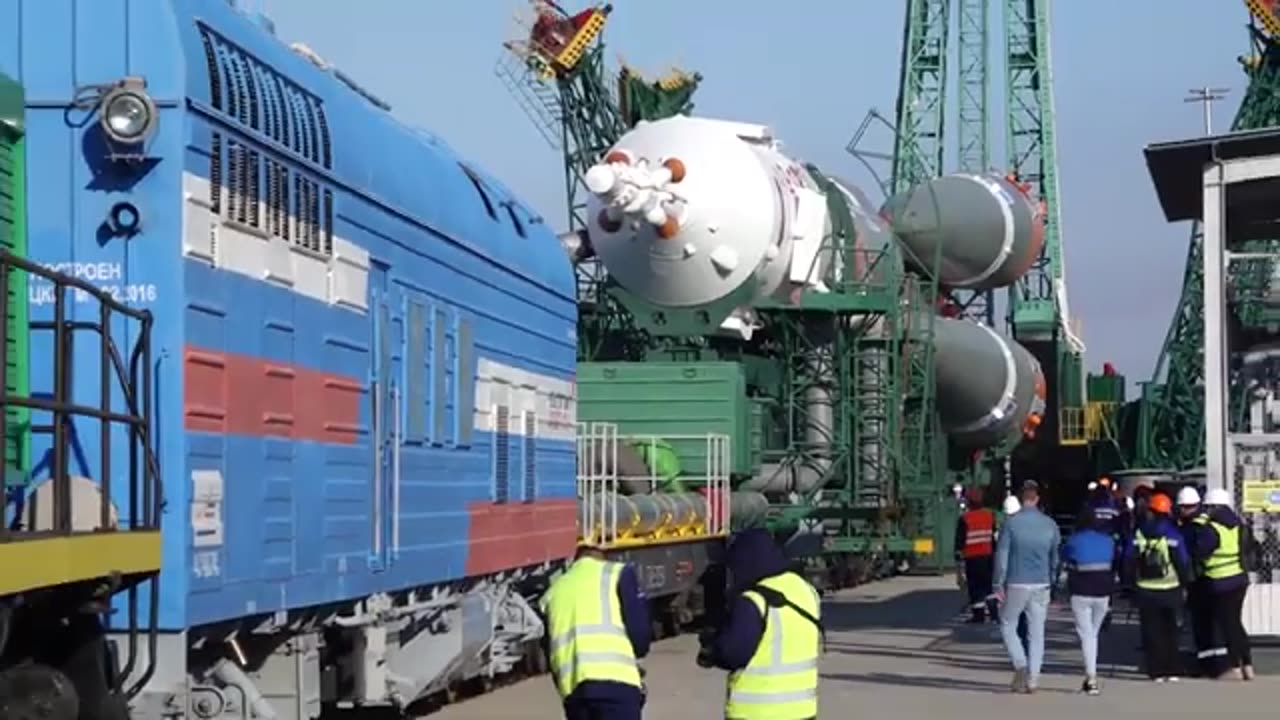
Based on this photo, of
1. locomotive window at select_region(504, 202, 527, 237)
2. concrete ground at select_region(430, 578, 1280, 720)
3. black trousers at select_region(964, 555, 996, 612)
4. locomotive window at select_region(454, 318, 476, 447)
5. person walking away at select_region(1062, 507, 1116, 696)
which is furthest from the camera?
black trousers at select_region(964, 555, 996, 612)

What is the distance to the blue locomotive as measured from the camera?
9312 mm

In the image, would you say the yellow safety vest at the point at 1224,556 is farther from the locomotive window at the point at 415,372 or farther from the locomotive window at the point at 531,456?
the locomotive window at the point at 415,372

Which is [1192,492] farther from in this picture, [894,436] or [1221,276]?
[894,436]

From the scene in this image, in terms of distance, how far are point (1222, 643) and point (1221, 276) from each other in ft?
11.2

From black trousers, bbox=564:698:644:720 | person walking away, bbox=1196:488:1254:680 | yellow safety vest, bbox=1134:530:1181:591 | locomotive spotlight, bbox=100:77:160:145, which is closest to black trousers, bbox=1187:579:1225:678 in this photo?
person walking away, bbox=1196:488:1254:680

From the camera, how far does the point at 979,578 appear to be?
88.4 ft

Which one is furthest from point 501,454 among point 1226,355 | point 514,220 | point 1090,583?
point 1226,355

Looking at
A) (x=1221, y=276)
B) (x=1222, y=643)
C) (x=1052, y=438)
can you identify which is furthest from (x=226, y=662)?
(x=1052, y=438)

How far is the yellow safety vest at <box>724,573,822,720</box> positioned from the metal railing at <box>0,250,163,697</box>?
232 cm

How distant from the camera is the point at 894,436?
28.4 meters

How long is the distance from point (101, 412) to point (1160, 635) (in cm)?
1297

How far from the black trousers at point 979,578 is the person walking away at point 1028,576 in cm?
851

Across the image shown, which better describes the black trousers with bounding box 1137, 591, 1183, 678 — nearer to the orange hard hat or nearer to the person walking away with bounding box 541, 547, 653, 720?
the orange hard hat

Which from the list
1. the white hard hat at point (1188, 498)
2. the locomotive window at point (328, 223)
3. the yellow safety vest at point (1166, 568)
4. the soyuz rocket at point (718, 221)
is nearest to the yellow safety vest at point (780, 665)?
the locomotive window at point (328, 223)
